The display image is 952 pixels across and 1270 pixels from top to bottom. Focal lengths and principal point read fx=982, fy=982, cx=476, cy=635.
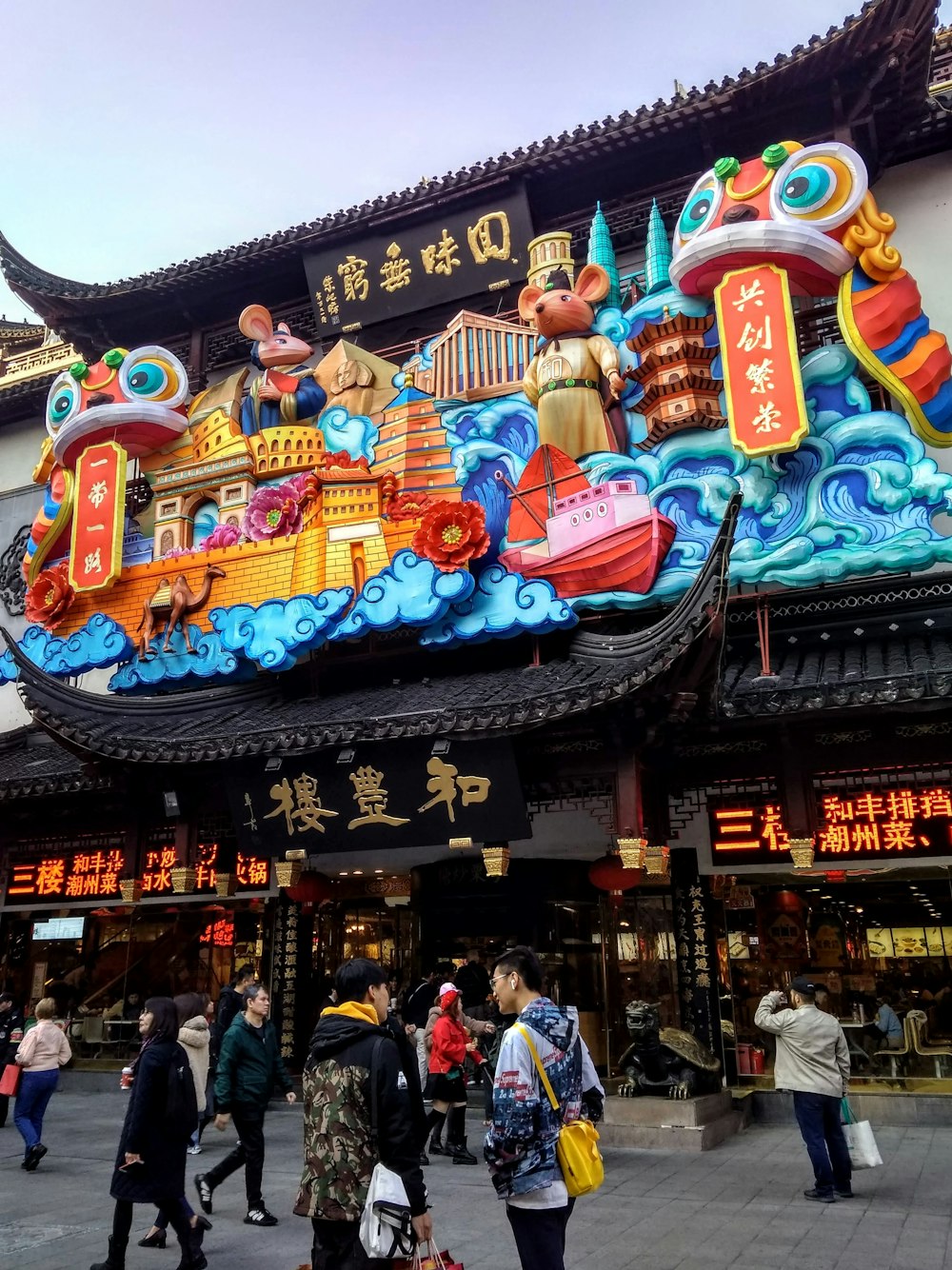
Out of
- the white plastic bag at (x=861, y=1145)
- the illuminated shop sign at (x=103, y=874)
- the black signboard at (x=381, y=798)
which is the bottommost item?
the white plastic bag at (x=861, y=1145)

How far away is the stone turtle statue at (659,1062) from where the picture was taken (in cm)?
963

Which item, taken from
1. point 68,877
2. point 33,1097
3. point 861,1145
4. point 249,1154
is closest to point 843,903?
point 861,1145

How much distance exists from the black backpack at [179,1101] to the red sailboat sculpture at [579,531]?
702cm

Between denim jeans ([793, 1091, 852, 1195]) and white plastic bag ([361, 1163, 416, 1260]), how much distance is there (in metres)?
4.16

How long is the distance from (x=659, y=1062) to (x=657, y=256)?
9412 millimetres

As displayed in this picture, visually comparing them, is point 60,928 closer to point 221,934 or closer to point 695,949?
point 221,934

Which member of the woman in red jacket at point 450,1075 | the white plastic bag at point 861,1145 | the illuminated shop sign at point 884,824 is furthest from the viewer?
the illuminated shop sign at point 884,824

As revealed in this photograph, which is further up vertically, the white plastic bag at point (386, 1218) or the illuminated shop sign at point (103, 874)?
the illuminated shop sign at point (103, 874)

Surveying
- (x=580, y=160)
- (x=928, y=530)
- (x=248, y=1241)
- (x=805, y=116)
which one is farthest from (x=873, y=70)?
(x=248, y=1241)

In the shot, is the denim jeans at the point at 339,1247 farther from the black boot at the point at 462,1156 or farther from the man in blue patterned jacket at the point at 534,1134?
the black boot at the point at 462,1156

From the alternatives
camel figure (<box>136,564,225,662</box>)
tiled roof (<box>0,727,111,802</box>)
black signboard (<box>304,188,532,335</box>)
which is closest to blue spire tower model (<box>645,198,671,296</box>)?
black signboard (<box>304,188,532,335</box>)

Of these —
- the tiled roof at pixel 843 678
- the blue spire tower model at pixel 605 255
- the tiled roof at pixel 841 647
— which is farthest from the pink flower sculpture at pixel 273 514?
the tiled roof at pixel 843 678

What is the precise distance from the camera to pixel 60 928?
15.4 meters

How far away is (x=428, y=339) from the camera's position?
14367 millimetres
